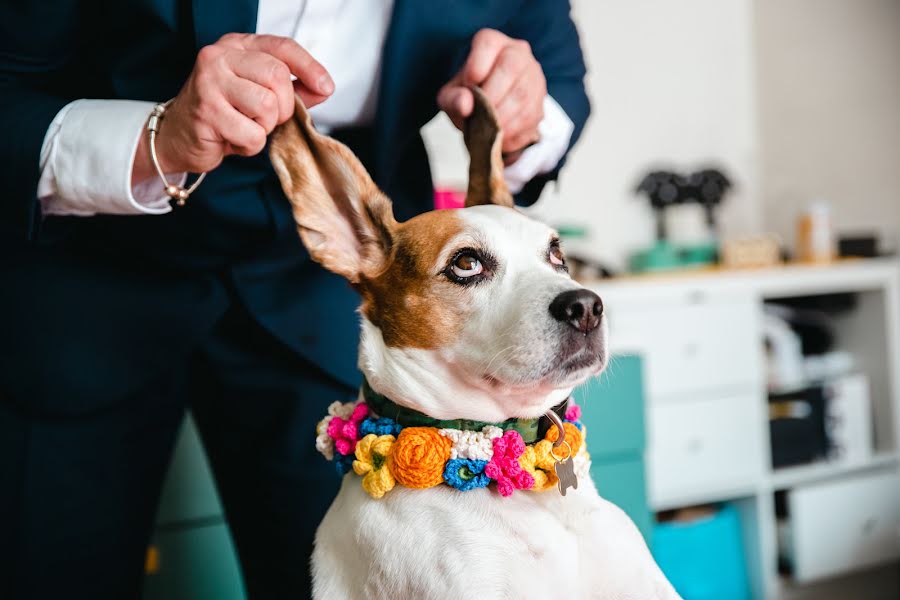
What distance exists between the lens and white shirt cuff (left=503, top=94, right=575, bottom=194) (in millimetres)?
1169

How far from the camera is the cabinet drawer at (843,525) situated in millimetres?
2801

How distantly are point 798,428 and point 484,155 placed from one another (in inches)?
88.0

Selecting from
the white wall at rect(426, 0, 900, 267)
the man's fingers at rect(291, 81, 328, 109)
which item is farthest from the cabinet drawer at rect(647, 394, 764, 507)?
the man's fingers at rect(291, 81, 328, 109)

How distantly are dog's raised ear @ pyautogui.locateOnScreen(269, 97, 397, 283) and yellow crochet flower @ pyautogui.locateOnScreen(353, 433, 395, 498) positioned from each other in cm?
23

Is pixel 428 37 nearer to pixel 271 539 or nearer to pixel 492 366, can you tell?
pixel 492 366

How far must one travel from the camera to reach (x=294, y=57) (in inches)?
34.9

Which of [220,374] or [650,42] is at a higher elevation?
[650,42]

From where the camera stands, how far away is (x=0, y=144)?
971 mm

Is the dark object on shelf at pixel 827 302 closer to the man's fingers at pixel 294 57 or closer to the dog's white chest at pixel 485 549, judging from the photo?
the dog's white chest at pixel 485 549

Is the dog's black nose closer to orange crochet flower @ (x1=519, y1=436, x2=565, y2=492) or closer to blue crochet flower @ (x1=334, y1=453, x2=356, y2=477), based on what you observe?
orange crochet flower @ (x1=519, y1=436, x2=565, y2=492)

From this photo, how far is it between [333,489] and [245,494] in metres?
0.14

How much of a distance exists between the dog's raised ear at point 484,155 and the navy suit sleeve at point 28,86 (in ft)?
1.65

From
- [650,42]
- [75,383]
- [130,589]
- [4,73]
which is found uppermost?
[650,42]

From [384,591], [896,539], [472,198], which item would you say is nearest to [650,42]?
[896,539]
